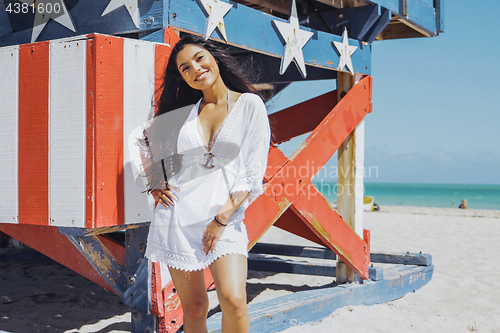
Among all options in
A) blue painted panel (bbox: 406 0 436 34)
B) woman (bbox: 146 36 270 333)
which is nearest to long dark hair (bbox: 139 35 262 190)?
woman (bbox: 146 36 270 333)

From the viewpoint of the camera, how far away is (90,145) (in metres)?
2.29

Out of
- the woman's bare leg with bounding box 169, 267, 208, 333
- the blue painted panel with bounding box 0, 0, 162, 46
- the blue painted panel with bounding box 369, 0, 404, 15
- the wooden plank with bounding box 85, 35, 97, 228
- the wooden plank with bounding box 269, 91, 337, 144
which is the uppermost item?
the blue painted panel with bounding box 369, 0, 404, 15

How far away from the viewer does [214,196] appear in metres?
2.09

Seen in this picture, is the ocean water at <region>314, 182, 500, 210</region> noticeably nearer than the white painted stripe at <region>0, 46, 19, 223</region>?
No

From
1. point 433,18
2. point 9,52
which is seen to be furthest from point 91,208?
point 433,18

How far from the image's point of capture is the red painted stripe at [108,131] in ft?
7.50

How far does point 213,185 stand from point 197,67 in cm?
58

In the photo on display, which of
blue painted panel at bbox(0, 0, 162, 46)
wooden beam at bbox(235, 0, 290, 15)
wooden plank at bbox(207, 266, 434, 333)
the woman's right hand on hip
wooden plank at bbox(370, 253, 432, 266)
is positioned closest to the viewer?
the woman's right hand on hip

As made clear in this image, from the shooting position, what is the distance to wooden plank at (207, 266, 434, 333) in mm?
3266

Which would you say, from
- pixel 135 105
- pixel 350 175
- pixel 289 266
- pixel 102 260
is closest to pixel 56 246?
pixel 102 260

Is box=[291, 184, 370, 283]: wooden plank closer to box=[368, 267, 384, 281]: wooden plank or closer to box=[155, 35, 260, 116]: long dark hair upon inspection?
box=[368, 267, 384, 281]: wooden plank

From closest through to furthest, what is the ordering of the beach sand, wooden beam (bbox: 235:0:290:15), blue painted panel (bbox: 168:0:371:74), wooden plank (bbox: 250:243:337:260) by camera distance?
blue painted panel (bbox: 168:0:371:74), the beach sand, wooden beam (bbox: 235:0:290:15), wooden plank (bbox: 250:243:337:260)

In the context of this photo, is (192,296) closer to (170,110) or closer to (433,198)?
(170,110)

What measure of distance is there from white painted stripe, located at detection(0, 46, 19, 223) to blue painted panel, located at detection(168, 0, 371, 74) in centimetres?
88
